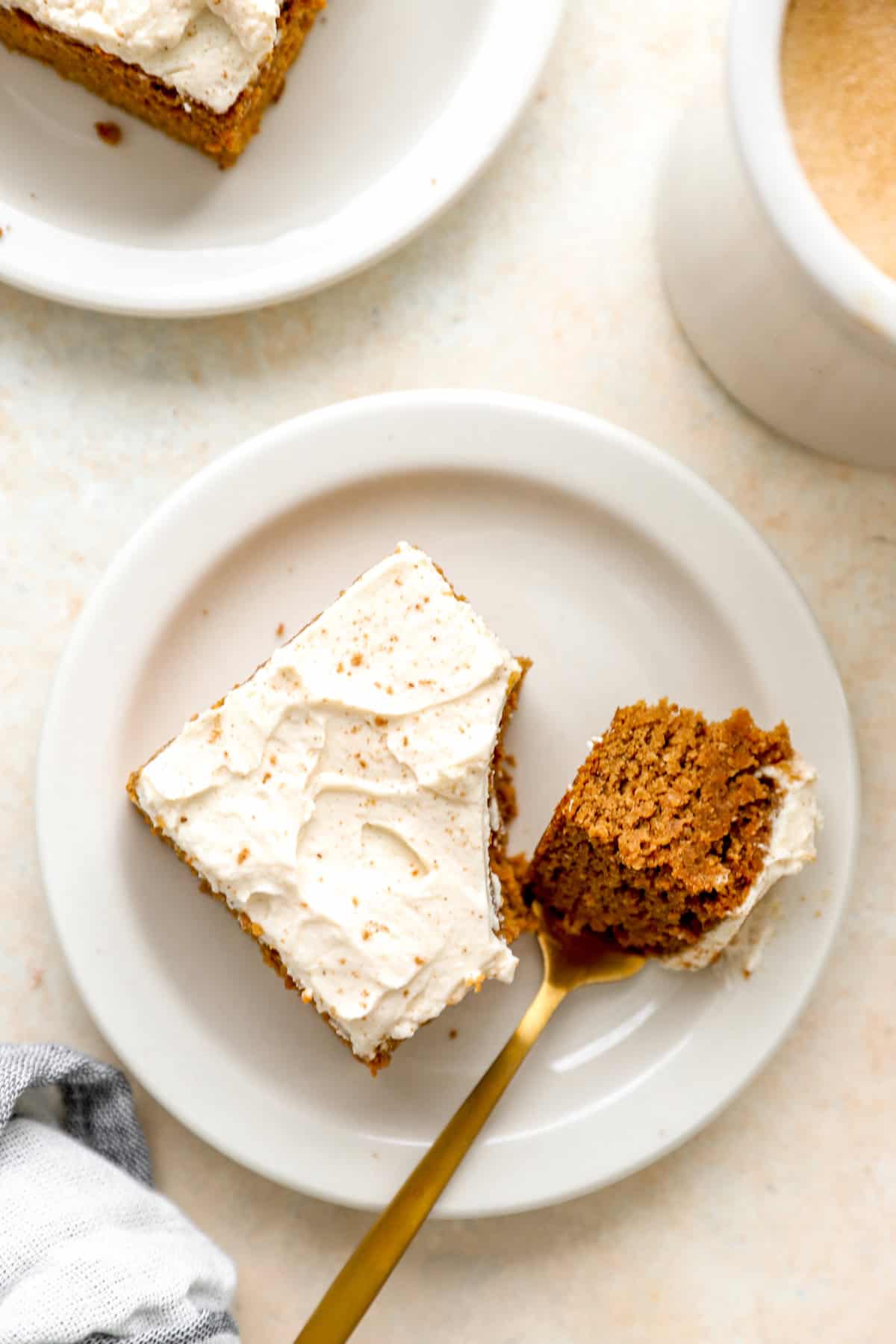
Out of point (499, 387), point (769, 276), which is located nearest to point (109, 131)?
point (499, 387)

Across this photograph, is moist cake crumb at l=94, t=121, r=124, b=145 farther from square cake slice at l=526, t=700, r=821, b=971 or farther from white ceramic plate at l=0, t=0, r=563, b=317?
square cake slice at l=526, t=700, r=821, b=971

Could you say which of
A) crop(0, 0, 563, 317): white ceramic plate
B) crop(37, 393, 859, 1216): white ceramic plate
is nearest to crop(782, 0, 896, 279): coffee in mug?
crop(37, 393, 859, 1216): white ceramic plate

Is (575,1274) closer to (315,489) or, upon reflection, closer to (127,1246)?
(127,1246)

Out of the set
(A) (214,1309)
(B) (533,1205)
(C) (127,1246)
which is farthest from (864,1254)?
(C) (127,1246)

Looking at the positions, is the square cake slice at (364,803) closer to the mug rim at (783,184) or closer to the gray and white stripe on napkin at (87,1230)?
the gray and white stripe on napkin at (87,1230)

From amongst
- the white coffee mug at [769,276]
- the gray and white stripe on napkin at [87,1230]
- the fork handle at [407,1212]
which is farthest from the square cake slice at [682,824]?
the gray and white stripe on napkin at [87,1230]

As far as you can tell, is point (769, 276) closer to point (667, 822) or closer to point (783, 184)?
point (783, 184)
